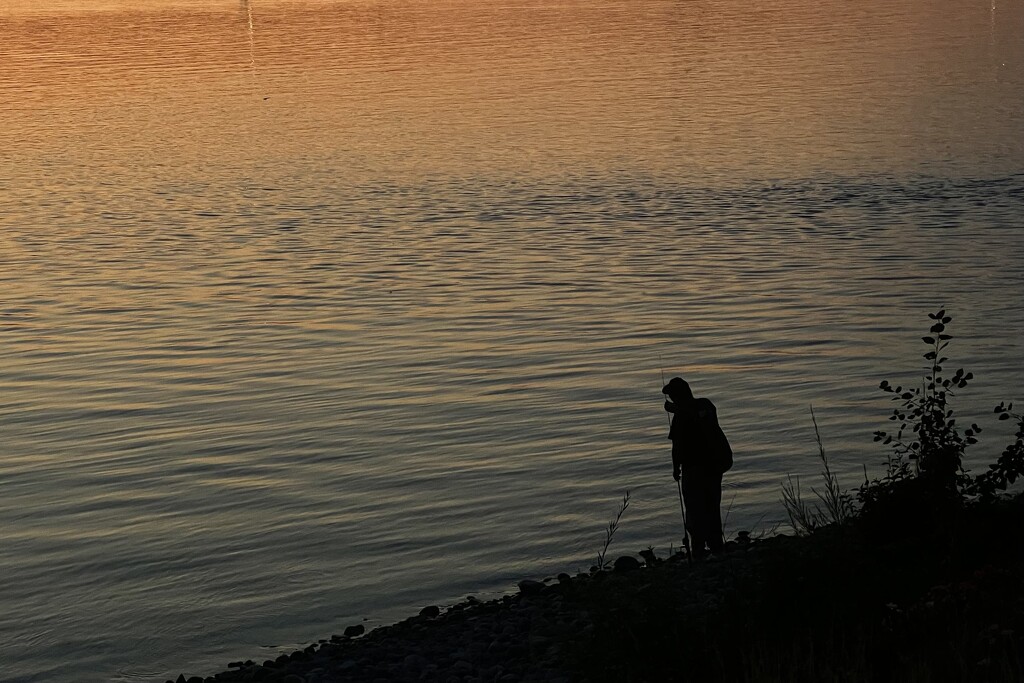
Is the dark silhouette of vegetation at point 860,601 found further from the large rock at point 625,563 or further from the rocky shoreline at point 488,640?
the large rock at point 625,563

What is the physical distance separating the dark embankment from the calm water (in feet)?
4.88

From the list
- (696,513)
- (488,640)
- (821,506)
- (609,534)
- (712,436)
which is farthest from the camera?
(821,506)

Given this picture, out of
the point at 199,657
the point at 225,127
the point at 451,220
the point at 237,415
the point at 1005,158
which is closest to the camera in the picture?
the point at 199,657

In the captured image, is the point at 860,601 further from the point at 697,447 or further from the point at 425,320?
the point at 425,320

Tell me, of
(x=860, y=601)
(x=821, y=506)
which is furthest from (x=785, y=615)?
(x=821, y=506)

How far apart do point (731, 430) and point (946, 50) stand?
57047mm

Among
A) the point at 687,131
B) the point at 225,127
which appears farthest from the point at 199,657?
the point at 225,127

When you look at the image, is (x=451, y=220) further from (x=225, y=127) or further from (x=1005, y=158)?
(x=225, y=127)

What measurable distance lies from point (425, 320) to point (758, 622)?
15515mm

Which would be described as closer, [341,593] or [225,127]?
[341,593]

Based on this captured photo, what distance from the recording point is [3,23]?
98125 mm

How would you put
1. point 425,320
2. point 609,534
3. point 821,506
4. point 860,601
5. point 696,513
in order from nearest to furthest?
point 860,601 < point 609,534 < point 696,513 < point 821,506 < point 425,320

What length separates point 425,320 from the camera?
24.6 metres

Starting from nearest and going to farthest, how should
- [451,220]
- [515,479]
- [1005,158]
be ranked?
[515,479] → [451,220] → [1005,158]
